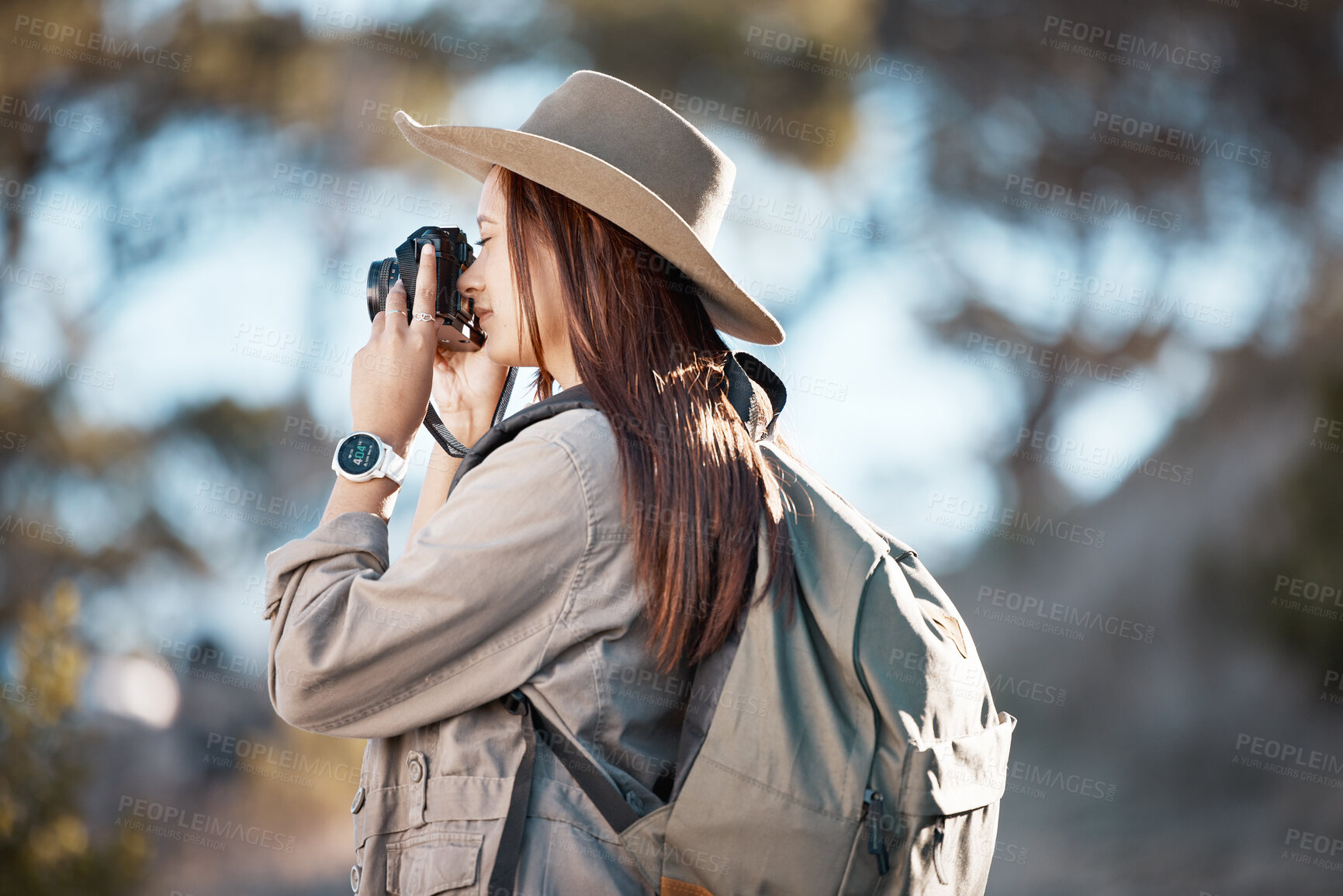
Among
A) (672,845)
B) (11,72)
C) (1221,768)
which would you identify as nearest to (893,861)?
(672,845)

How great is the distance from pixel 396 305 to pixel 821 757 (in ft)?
2.61

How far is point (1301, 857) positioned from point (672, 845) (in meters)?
4.73

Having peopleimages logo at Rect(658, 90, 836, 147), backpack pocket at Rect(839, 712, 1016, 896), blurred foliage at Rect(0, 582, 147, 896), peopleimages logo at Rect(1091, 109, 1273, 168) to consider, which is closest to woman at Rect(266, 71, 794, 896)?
backpack pocket at Rect(839, 712, 1016, 896)

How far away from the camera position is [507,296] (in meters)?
1.31

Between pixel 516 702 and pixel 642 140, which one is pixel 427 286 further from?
pixel 516 702

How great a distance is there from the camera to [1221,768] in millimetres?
5371

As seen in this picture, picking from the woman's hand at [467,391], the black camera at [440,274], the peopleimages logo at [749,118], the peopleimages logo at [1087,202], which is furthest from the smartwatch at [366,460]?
the peopleimages logo at [1087,202]

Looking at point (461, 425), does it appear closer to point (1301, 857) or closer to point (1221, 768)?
point (1301, 857)

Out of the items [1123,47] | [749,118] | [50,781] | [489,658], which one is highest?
[1123,47]

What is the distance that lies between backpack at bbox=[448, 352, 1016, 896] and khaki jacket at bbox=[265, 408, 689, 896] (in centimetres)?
Answer: 3

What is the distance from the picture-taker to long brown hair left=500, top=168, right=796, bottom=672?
1087 millimetres

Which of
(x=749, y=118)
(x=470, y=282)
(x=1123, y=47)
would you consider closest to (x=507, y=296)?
(x=470, y=282)

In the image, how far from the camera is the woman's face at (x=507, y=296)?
4.28ft

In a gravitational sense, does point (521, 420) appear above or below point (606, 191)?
below
